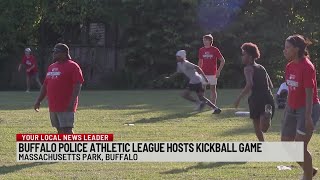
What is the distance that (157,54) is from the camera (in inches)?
1391

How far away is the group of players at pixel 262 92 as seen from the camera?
347 inches

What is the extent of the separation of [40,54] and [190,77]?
19.6 m

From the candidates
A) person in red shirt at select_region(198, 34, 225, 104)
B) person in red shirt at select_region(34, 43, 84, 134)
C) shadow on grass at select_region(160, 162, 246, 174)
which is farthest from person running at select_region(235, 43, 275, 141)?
person in red shirt at select_region(198, 34, 225, 104)

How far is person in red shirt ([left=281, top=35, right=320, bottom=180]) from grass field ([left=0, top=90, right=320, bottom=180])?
0.86 m

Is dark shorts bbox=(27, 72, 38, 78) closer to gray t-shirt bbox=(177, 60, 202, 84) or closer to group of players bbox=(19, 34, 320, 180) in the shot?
gray t-shirt bbox=(177, 60, 202, 84)

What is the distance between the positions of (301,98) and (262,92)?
2.36 meters

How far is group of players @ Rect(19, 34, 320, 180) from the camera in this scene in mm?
8805

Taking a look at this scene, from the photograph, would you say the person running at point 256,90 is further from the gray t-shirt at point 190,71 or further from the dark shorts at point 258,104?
the gray t-shirt at point 190,71

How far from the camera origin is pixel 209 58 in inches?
746

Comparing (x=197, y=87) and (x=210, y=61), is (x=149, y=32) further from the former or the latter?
(x=197, y=87)

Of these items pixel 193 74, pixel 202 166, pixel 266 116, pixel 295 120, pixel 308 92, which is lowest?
pixel 202 166

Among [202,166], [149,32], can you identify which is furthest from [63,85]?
[149,32]

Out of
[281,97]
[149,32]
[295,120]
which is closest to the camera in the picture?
[295,120]

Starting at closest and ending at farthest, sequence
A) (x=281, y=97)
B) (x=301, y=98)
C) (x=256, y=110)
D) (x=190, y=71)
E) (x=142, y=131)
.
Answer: (x=301, y=98)
(x=256, y=110)
(x=142, y=131)
(x=190, y=71)
(x=281, y=97)
